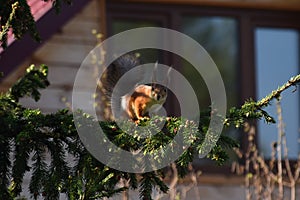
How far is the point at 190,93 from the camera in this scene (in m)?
6.81

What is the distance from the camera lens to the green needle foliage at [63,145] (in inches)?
112

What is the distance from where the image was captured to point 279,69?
7711mm

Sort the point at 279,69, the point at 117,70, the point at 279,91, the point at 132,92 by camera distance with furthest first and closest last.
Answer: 1. the point at 279,69
2. the point at 132,92
3. the point at 117,70
4. the point at 279,91

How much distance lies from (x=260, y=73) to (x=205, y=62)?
59 centimetres

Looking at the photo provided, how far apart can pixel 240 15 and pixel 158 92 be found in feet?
9.79

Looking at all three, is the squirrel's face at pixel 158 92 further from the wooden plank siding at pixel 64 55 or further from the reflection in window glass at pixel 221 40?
the reflection in window glass at pixel 221 40

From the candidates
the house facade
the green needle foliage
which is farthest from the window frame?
the green needle foliage

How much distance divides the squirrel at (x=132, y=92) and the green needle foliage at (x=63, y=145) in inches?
62.6

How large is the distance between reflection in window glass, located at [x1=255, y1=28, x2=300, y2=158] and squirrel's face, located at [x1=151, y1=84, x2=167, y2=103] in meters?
2.67

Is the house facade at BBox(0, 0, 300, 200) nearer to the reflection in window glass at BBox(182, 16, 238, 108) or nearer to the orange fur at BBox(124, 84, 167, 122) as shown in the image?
the reflection in window glass at BBox(182, 16, 238, 108)

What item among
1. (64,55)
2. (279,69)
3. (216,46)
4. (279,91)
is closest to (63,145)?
(279,91)

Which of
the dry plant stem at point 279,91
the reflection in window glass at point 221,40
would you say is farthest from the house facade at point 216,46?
the dry plant stem at point 279,91

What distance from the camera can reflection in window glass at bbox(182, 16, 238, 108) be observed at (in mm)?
7465

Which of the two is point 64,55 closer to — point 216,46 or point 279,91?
point 216,46
